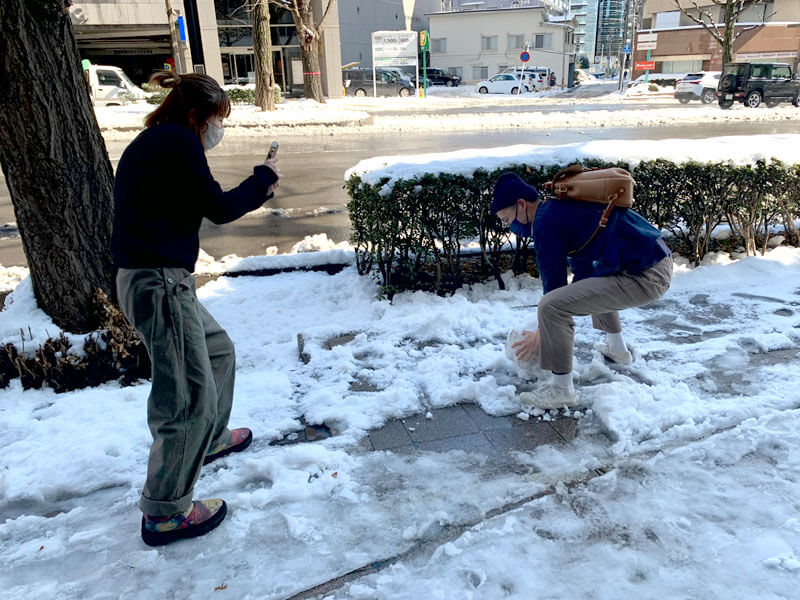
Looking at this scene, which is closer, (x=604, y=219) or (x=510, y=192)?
(x=604, y=219)

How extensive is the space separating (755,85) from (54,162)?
94.6 ft

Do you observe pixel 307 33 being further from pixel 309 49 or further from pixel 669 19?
pixel 669 19

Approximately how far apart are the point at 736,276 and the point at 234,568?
523cm

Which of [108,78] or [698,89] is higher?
[108,78]

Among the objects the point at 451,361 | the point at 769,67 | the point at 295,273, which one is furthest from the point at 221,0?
the point at 451,361

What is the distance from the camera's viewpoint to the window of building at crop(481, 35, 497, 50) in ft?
→ 184

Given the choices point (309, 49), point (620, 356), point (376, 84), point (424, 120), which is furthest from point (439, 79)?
point (620, 356)

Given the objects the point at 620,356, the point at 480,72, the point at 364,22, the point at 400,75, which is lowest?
the point at 620,356

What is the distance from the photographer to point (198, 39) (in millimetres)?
33719

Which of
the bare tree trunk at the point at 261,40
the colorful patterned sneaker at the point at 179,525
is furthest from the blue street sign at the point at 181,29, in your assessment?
the colorful patterned sneaker at the point at 179,525

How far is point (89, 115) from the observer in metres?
4.10

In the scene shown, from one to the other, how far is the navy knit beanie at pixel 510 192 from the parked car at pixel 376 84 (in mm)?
37106

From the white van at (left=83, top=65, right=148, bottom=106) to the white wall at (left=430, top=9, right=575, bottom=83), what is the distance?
116 ft

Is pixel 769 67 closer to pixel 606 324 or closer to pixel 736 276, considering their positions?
pixel 736 276
